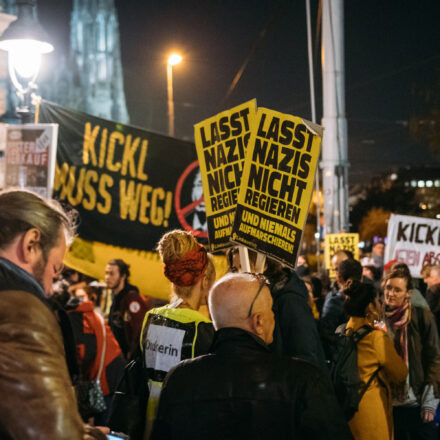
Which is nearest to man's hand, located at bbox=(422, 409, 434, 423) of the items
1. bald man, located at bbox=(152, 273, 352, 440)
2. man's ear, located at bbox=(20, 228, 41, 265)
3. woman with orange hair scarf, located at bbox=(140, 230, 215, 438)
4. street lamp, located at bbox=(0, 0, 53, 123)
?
woman with orange hair scarf, located at bbox=(140, 230, 215, 438)

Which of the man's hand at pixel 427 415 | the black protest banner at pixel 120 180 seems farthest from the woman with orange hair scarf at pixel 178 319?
the black protest banner at pixel 120 180

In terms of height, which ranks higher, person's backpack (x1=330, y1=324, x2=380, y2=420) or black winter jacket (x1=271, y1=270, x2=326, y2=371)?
black winter jacket (x1=271, y1=270, x2=326, y2=371)

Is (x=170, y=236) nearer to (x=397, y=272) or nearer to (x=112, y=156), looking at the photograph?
(x=397, y=272)

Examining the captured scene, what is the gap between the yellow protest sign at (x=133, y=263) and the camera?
7531 millimetres

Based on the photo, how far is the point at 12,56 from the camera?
25.4 feet

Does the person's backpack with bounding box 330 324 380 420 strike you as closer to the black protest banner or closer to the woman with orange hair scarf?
the woman with orange hair scarf

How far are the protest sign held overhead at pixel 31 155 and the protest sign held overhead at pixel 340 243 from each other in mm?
7674

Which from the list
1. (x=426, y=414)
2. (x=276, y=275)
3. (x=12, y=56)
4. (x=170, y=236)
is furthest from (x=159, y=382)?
(x=12, y=56)

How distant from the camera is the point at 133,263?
789 cm

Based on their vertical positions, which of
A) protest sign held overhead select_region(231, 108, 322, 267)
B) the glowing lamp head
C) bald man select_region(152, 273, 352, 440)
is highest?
the glowing lamp head

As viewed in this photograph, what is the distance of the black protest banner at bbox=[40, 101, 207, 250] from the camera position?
7.57m

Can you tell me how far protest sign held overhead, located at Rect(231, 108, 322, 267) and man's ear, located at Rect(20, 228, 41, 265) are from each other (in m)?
2.27

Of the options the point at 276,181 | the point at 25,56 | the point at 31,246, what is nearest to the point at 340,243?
the point at 25,56

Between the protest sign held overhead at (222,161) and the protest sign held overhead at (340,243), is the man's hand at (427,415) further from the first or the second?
the protest sign held overhead at (340,243)
